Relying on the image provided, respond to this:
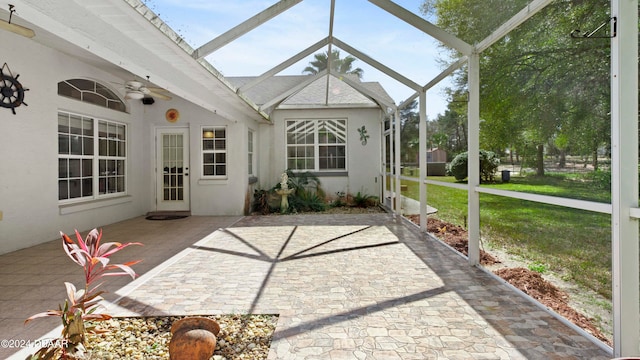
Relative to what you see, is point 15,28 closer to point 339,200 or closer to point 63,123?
point 63,123

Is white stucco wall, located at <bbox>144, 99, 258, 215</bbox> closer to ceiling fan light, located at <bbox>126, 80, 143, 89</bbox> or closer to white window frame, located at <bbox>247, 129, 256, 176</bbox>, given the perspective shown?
white window frame, located at <bbox>247, 129, 256, 176</bbox>

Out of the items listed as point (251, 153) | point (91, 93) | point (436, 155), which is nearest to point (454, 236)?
point (436, 155)

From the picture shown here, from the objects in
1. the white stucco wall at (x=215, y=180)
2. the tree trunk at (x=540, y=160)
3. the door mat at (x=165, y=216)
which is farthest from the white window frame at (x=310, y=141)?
the tree trunk at (x=540, y=160)

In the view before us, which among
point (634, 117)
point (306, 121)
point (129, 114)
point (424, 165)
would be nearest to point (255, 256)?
point (424, 165)

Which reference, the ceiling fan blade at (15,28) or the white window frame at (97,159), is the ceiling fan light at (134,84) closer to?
the white window frame at (97,159)

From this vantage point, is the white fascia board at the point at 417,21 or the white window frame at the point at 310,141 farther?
the white window frame at the point at 310,141

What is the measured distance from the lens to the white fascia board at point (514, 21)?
8.94 ft

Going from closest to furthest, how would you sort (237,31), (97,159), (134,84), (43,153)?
1. (237,31)
2. (43,153)
3. (134,84)
4. (97,159)

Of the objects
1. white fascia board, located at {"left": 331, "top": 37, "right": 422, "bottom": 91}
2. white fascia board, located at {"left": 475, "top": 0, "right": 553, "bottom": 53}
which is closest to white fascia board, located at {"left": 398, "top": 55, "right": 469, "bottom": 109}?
white fascia board, located at {"left": 331, "top": 37, "right": 422, "bottom": 91}

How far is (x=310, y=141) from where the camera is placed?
9.90 meters

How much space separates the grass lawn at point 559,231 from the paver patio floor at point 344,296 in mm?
750

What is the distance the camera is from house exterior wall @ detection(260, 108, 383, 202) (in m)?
9.74

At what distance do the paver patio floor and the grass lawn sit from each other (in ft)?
2.46

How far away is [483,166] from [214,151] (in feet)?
20.9
